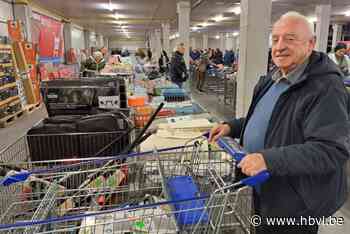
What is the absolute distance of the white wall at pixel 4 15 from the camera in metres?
8.75

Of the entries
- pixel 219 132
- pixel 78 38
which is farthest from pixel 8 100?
pixel 78 38

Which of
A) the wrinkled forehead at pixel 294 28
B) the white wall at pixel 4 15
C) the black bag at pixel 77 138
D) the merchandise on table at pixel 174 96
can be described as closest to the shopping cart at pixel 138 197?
the black bag at pixel 77 138

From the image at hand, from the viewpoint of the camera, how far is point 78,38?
72.8ft

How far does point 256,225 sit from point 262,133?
43 centimetres

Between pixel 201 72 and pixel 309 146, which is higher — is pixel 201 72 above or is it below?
below

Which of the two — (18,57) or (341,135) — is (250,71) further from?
(18,57)

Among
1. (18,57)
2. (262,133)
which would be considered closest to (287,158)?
(262,133)

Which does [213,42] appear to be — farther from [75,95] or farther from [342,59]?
[75,95]

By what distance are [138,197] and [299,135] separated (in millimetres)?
899

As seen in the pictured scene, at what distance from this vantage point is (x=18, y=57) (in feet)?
26.0

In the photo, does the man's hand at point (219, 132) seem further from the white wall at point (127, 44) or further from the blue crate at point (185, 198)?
the white wall at point (127, 44)

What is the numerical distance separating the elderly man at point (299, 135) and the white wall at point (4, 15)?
9269mm

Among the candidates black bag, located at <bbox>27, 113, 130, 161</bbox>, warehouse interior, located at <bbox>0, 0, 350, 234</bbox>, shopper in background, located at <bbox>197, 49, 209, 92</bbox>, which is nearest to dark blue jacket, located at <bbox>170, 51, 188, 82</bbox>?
warehouse interior, located at <bbox>0, 0, 350, 234</bbox>

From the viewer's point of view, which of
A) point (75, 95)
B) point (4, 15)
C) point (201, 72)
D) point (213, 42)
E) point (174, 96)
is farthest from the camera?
point (213, 42)
